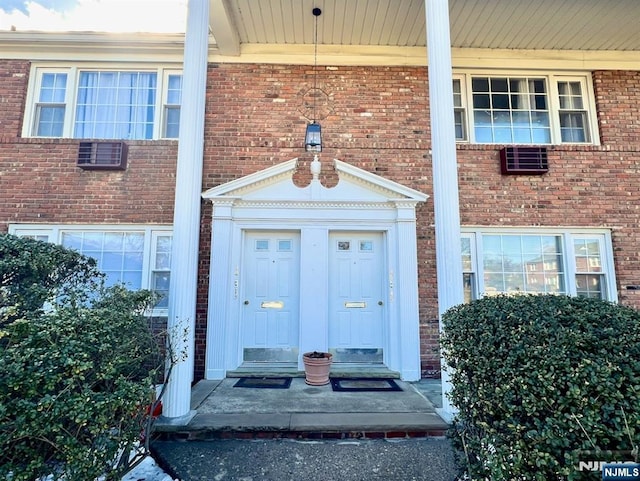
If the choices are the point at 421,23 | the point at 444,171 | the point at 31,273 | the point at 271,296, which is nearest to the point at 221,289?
the point at 271,296

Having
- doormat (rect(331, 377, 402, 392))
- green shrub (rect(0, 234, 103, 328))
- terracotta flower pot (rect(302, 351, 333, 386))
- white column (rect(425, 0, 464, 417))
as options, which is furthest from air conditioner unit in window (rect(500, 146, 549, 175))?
green shrub (rect(0, 234, 103, 328))

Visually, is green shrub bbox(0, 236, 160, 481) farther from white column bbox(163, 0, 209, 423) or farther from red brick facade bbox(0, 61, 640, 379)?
red brick facade bbox(0, 61, 640, 379)

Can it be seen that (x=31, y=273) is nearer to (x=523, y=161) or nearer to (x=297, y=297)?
(x=297, y=297)

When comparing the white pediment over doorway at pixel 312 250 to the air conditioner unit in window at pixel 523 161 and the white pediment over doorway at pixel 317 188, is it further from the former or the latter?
the air conditioner unit in window at pixel 523 161

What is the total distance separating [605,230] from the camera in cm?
575

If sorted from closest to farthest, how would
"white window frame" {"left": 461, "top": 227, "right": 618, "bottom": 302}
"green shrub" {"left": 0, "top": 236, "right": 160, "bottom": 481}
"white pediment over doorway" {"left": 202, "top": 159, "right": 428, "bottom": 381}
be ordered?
"green shrub" {"left": 0, "top": 236, "right": 160, "bottom": 481}, "white pediment over doorway" {"left": 202, "top": 159, "right": 428, "bottom": 381}, "white window frame" {"left": 461, "top": 227, "right": 618, "bottom": 302}

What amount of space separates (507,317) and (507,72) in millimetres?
5623

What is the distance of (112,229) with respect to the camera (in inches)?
220

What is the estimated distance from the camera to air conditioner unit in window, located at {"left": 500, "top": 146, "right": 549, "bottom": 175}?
225 inches

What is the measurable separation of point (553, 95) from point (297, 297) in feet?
18.4

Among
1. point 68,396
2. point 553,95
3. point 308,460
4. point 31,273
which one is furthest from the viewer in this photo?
point 553,95

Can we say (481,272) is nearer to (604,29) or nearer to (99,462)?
(604,29)

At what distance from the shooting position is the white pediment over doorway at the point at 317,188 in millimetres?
5492

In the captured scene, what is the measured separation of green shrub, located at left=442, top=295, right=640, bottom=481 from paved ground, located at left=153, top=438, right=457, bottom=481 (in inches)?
29.6
